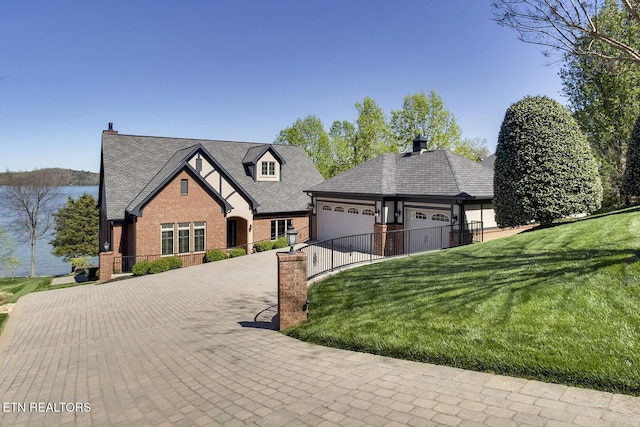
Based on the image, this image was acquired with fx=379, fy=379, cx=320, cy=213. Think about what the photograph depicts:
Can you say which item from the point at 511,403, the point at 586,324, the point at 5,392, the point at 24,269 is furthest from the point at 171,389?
the point at 24,269

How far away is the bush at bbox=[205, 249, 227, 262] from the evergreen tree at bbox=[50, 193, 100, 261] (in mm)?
20463

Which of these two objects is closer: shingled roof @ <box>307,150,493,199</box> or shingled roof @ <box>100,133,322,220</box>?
shingled roof @ <box>307,150,493,199</box>

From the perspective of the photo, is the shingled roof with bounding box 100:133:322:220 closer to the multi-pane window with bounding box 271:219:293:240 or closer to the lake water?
the multi-pane window with bounding box 271:219:293:240

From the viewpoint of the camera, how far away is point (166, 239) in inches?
874

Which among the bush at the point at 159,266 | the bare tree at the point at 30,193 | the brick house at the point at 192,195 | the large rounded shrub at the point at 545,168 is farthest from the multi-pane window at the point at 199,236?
the bare tree at the point at 30,193

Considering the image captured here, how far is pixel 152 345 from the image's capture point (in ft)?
29.7

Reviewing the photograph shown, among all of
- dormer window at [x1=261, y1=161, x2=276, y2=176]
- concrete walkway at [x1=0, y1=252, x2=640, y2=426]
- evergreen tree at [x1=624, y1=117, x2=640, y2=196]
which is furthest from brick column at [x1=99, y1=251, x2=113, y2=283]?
evergreen tree at [x1=624, y1=117, x2=640, y2=196]

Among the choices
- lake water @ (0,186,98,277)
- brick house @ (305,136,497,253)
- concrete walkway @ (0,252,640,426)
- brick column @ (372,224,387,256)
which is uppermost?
brick house @ (305,136,497,253)

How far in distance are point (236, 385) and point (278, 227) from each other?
22.3 m

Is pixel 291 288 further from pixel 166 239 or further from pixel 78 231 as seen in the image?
pixel 78 231

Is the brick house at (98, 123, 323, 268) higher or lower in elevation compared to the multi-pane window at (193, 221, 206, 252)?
higher

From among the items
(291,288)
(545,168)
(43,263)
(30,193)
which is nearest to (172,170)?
(291,288)

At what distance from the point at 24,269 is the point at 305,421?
5850 cm

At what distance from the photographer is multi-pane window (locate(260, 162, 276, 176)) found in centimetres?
3016
